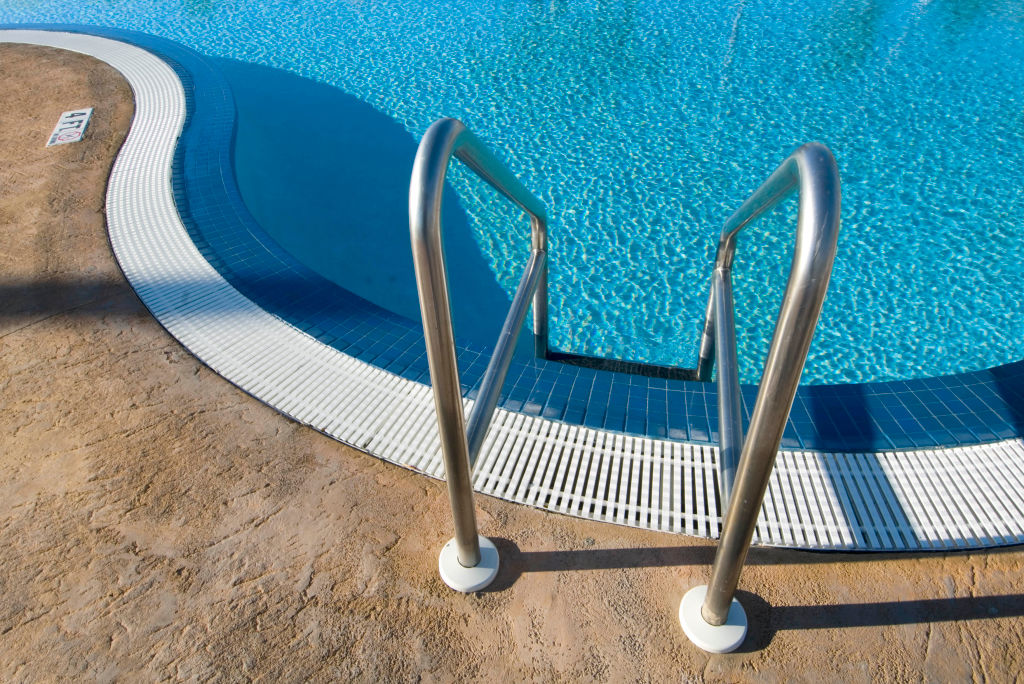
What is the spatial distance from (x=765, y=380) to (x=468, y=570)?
1183mm

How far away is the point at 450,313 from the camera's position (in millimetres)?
1352

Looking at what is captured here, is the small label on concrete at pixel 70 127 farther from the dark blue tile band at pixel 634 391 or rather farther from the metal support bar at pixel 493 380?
the metal support bar at pixel 493 380

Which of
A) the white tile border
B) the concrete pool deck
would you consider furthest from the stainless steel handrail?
the white tile border

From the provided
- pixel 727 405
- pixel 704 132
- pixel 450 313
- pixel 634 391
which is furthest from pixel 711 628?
pixel 704 132

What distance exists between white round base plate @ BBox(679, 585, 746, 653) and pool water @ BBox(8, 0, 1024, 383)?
2216 mm

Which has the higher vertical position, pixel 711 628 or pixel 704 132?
pixel 704 132

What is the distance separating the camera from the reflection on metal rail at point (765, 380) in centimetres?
106

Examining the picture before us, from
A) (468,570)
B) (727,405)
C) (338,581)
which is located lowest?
(338,581)

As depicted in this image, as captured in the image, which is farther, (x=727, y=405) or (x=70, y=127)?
(x=70, y=127)

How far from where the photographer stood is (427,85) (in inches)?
262

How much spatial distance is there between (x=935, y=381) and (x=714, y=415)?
0.94m

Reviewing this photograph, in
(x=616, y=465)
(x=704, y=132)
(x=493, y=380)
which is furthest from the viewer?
(x=704, y=132)

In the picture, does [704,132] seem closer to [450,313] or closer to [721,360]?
[721,360]

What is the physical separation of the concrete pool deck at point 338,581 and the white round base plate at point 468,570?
0.04 m
